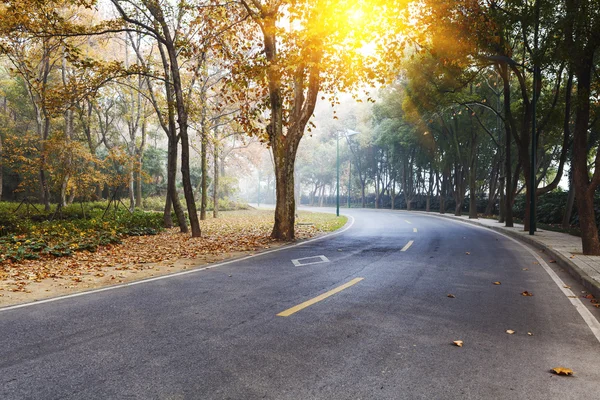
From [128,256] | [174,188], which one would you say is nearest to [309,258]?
[128,256]

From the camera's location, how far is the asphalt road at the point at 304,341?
317 centimetres

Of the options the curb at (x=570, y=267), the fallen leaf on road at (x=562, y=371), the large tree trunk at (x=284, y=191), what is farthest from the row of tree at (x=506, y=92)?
the fallen leaf on road at (x=562, y=371)

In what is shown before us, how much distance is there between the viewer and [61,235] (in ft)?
40.4

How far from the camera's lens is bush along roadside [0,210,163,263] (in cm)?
1003

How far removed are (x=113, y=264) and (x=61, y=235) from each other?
13.4 ft

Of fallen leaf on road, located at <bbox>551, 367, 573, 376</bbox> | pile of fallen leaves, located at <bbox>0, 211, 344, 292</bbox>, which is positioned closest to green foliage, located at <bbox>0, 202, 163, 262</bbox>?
pile of fallen leaves, located at <bbox>0, 211, 344, 292</bbox>

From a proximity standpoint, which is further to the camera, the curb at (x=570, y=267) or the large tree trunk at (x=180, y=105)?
the large tree trunk at (x=180, y=105)

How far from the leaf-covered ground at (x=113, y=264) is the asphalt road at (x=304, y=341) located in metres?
1.12

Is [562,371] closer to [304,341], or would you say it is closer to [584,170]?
[304,341]

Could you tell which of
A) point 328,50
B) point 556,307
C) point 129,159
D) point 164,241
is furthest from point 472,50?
point 129,159

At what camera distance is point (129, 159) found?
21.9 metres

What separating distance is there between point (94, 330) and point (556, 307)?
20.1ft

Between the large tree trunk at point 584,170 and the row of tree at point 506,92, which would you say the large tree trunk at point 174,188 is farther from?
the large tree trunk at point 584,170

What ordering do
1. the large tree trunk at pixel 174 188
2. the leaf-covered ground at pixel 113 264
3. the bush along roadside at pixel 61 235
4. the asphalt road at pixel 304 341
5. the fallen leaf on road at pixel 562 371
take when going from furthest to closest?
the large tree trunk at pixel 174 188
the bush along roadside at pixel 61 235
the leaf-covered ground at pixel 113 264
the fallen leaf on road at pixel 562 371
the asphalt road at pixel 304 341
